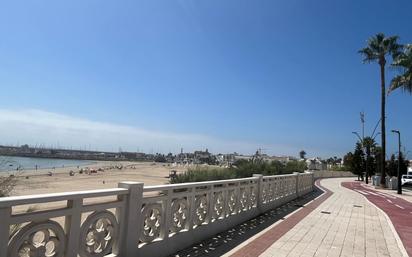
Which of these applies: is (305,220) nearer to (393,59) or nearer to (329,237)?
(329,237)

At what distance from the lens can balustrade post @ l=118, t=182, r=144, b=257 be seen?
19.2ft

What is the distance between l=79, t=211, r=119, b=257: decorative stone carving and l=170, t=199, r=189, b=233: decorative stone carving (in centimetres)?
181

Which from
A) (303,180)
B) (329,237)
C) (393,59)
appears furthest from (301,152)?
(329,237)

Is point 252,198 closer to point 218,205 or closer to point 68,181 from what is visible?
point 218,205

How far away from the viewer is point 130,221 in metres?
5.96

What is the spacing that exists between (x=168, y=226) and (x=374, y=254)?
4302 millimetres

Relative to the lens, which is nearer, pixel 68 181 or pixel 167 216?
pixel 167 216

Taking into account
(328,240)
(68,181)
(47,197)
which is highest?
(47,197)

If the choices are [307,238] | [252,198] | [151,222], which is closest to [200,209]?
[151,222]

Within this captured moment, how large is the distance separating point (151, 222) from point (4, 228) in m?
2.94

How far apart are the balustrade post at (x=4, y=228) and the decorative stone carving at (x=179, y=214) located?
11.8ft

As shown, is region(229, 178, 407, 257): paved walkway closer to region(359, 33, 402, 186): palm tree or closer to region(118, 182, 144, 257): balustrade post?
region(118, 182, 144, 257): balustrade post

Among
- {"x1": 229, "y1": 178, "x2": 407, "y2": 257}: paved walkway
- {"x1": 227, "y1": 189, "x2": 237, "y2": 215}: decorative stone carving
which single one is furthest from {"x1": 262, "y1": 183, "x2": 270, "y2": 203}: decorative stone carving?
{"x1": 227, "y1": 189, "x2": 237, "y2": 215}: decorative stone carving

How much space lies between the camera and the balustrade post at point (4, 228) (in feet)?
13.0
